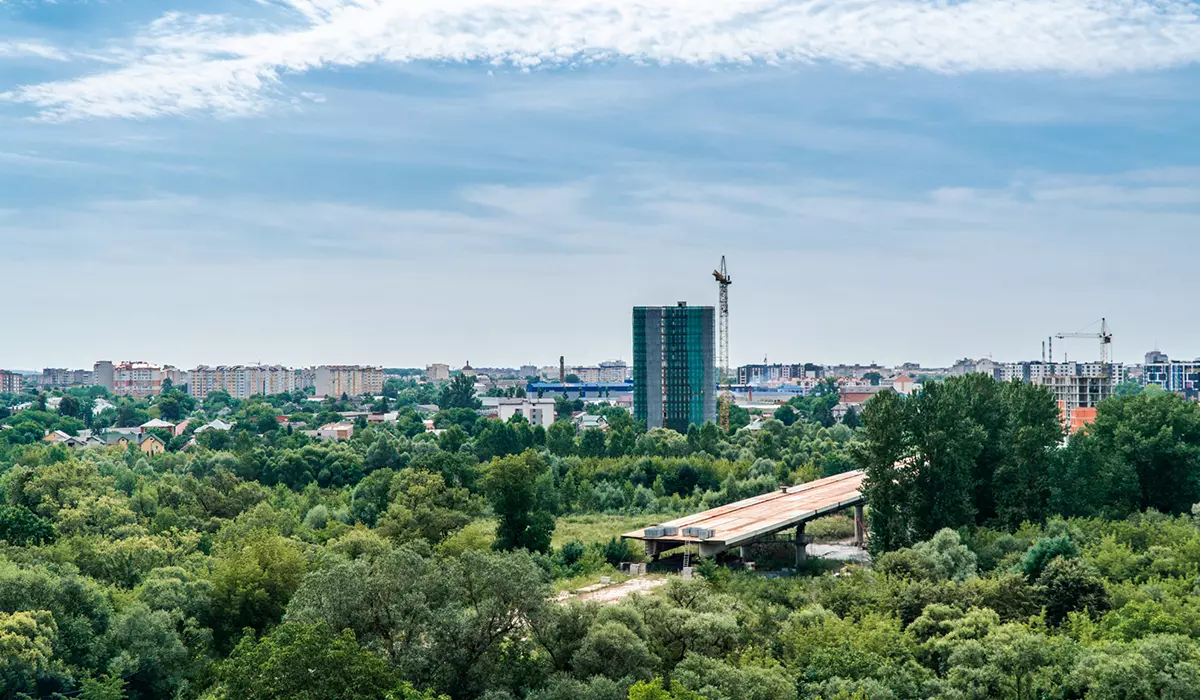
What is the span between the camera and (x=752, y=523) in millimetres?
36875

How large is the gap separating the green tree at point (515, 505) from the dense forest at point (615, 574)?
0.07 m

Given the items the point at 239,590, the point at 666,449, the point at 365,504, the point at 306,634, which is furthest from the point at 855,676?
the point at 666,449

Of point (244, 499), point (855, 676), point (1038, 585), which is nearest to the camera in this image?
point (855, 676)

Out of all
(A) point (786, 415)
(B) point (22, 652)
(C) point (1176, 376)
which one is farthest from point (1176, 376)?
(B) point (22, 652)

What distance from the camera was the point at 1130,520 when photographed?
1396 inches

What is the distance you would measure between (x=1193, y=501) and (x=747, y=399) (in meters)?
138

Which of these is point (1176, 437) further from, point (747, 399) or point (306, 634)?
point (747, 399)

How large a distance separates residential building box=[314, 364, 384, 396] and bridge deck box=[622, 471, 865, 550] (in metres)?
133

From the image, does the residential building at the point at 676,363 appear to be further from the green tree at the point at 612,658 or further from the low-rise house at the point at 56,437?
the green tree at the point at 612,658

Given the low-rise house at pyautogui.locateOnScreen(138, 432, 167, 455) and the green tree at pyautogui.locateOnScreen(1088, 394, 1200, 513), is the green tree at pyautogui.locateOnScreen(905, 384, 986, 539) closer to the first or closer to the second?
the green tree at pyautogui.locateOnScreen(1088, 394, 1200, 513)

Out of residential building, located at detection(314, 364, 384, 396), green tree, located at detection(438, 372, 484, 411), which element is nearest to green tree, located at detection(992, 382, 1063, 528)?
green tree, located at detection(438, 372, 484, 411)

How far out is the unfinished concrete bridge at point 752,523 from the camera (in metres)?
34.0

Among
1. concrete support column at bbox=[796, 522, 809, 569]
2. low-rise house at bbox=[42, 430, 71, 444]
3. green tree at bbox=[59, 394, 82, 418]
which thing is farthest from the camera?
green tree at bbox=[59, 394, 82, 418]

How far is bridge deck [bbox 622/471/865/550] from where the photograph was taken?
113 feet
